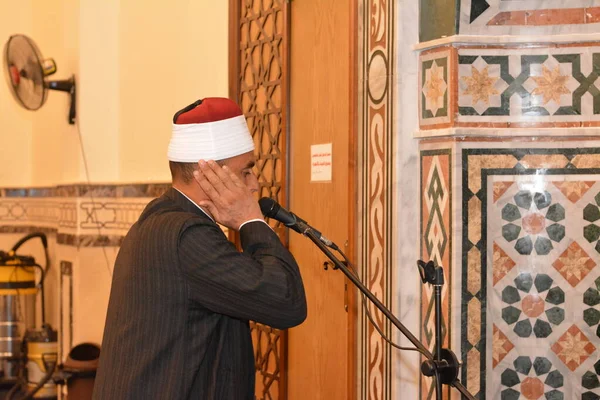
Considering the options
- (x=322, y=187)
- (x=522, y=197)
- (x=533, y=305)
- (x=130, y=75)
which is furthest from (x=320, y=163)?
(x=130, y=75)

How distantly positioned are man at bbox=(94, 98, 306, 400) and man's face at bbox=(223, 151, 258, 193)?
0.06 meters

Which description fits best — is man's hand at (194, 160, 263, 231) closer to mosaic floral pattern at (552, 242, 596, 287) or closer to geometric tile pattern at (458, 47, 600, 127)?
geometric tile pattern at (458, 47, 600, 127)

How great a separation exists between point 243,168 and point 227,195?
0.45ft

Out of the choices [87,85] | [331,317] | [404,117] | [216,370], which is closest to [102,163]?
[87,85]

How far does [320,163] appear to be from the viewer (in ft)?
12.6

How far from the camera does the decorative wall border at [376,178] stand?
3230 millimetres

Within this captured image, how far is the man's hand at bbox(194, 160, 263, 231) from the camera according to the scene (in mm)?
2229

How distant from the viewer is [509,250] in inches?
118

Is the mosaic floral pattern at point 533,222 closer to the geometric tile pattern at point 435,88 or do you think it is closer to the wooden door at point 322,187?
the geometric tile pattern at point 435,88

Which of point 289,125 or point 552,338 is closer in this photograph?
point 552,338

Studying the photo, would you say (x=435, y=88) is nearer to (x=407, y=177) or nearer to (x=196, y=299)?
(x=407, y=177)

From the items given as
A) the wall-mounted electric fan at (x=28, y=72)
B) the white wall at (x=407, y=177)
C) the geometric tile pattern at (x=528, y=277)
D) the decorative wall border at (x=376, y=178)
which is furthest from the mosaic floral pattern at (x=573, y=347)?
the wall-mounted electric fan at (x=28, y=72)

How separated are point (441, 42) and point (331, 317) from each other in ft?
4.32

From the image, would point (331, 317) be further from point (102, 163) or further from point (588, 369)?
point (102, 163)
